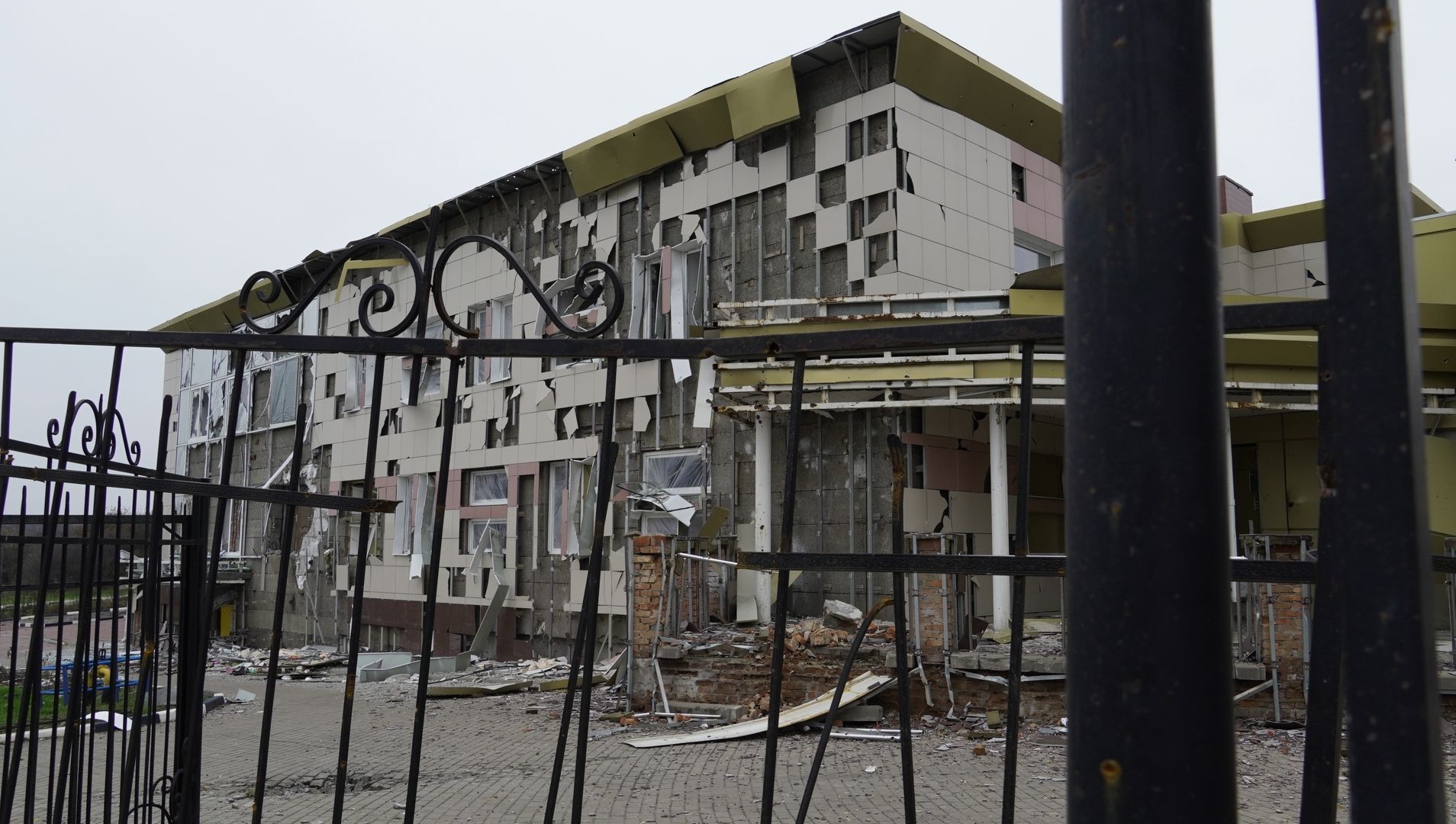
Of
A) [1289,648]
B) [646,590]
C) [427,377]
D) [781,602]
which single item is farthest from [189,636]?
[427,377]

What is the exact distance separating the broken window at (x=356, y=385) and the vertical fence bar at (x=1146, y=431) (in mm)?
22091

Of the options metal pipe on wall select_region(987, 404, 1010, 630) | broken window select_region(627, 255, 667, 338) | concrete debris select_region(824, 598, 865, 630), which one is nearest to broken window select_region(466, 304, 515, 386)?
broken window select_region(627, 255, 667, 338)

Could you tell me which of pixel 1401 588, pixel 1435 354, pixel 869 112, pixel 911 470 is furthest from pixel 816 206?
pixel 1401 588

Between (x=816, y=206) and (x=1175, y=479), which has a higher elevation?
(x=816, y=206)

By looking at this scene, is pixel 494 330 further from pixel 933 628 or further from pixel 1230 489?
pixel 1230 489

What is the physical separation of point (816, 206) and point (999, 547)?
17.1ft

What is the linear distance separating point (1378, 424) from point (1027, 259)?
585 inches

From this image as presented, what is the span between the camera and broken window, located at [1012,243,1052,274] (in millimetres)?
15102

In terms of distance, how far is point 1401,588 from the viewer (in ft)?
3.98

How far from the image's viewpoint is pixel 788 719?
10.3 metres

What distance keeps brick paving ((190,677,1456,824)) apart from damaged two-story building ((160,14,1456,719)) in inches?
78.0

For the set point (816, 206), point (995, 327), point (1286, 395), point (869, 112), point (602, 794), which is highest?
point (869, 112)

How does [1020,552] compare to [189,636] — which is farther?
[189,636]

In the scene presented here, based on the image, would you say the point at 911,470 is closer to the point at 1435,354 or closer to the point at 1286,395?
→ the point at 1286,395
